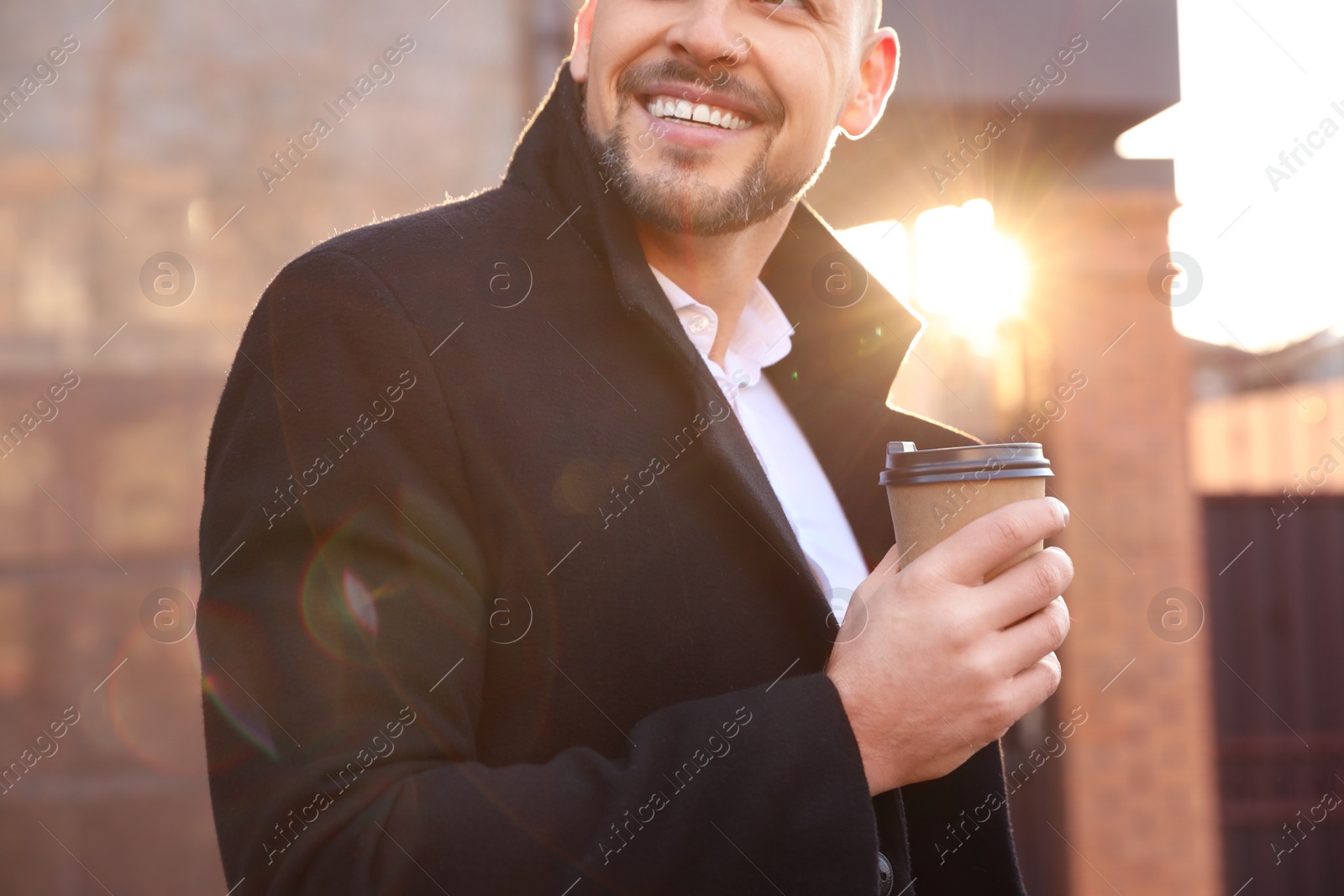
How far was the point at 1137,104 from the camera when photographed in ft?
14.2

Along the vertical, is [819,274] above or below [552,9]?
below

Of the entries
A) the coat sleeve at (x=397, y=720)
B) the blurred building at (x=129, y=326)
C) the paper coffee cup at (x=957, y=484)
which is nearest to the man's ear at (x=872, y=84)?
→ the paper coffee cup at (x=957, y=484)

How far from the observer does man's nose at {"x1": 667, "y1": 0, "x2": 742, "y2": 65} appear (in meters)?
1.68

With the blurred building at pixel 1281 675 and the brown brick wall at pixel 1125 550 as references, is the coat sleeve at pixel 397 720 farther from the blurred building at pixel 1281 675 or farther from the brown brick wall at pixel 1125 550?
the blurred building at pixel 1281 675

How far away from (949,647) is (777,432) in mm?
782

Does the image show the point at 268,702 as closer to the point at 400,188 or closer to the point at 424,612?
the point at 424,612

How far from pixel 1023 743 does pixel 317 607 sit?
16.4ft

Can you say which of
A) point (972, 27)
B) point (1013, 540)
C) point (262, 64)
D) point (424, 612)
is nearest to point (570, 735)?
point (424, 612)

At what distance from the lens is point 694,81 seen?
5.51ft

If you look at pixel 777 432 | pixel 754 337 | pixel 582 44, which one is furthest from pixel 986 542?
pixel 582 44

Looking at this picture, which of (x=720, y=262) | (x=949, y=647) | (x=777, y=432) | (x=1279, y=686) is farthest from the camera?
(x=1279, y=686)

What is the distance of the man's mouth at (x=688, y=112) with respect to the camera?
5.50 feet

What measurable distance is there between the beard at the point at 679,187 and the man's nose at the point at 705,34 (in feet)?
0.40

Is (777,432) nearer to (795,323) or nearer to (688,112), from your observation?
(795,323)
